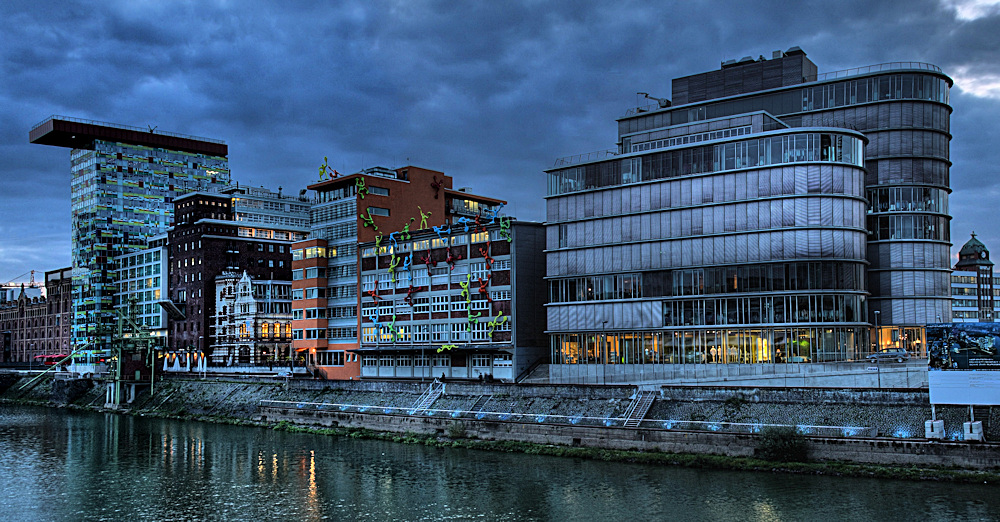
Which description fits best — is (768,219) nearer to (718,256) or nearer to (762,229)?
(762,229)

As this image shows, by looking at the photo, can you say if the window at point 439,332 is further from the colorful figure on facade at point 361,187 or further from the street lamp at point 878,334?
the street lamp at point 878,334

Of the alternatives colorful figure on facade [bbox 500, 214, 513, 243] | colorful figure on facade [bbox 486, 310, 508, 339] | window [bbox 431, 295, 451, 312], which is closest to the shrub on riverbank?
colorful figure on facade [bbox 486, 310, 508, 339]

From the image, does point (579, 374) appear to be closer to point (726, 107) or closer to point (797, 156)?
point (797, 156)

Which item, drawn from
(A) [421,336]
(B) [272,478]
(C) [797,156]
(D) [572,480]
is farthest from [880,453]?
(A) [421,336]

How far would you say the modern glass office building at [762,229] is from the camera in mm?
82312

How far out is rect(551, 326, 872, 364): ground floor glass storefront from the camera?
81.1 metres

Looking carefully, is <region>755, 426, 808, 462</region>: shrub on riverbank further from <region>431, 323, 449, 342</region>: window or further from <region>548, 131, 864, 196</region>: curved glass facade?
<region>431, 323, 449, 342</region>: window

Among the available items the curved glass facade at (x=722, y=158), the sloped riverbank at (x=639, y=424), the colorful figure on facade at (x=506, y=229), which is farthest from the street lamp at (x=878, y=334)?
the colorful figure on facade at (x=506, y=229)

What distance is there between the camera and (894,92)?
95.9m

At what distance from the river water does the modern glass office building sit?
26364mm

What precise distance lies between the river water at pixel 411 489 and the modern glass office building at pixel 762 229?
26.4 m

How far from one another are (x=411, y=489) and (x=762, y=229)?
148 feet

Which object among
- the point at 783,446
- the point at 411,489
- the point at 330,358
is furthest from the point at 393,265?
the point at 783,446

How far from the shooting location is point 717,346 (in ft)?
281
